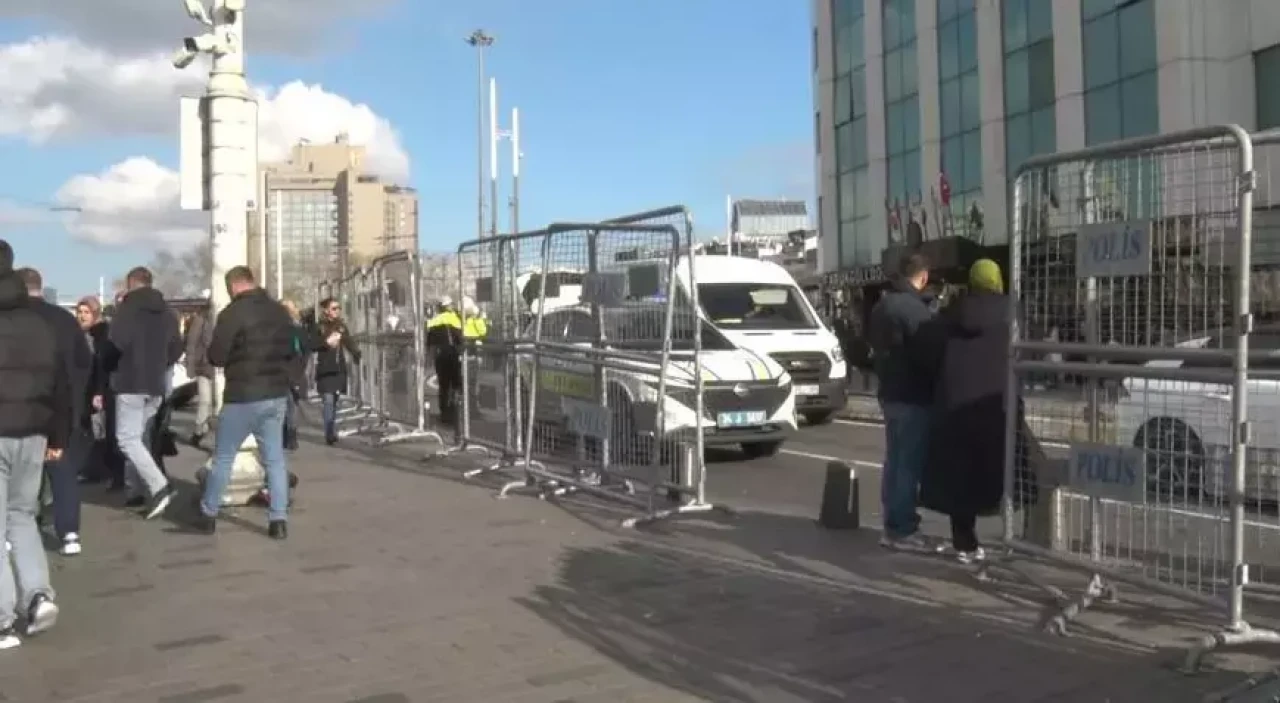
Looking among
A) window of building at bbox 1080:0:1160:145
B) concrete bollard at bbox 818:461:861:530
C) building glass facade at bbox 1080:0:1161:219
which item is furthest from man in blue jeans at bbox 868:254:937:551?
window of building at bbox 1080:0:1160:145

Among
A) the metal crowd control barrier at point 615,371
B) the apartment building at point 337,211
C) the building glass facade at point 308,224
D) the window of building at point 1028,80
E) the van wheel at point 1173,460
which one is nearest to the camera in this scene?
the van wheel at point 1173,460

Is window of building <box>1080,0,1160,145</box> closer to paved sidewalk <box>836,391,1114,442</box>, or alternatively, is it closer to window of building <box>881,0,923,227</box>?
window of building <box>881,0,923,227</box>

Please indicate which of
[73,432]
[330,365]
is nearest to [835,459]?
[330,365]

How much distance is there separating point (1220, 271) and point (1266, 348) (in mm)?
494

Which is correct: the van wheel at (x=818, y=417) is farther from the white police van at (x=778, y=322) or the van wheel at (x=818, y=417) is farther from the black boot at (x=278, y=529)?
the black boot at (x=278, y=529)

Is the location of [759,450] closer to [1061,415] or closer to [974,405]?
[974,405]

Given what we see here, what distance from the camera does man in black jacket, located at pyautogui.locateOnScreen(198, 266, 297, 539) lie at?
8445 millimetres

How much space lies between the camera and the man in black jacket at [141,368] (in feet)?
31.0

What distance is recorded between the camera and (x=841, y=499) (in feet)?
28.4

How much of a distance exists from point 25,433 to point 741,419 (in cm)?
770

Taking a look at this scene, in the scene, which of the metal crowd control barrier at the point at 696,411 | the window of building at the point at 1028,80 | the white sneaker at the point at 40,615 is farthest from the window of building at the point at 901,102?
the white sneaker at the point at 40,615

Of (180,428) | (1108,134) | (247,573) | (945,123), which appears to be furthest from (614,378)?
(945,123)

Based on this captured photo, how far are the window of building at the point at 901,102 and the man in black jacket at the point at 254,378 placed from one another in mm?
33291

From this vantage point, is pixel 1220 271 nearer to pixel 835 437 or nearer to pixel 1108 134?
pixel 835 437
